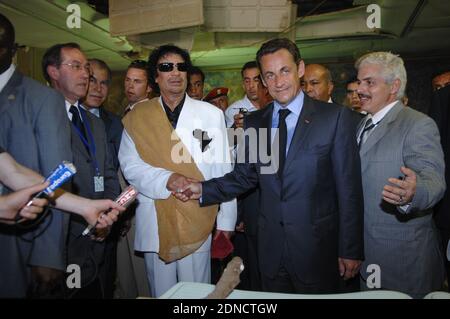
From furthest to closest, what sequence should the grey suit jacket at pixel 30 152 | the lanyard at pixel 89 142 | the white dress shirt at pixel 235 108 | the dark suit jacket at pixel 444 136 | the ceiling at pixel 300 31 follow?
the ceiling at pixel 300 31, the white dress shirt at pixel 235 108, the dark suit jacket at pixel 444 136, the lanyard at pixel 89 142, the grey suit jacket at pixel 30 152

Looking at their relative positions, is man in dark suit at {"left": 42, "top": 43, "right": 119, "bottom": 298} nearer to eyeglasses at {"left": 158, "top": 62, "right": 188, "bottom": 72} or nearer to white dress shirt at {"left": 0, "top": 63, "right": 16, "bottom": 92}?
eyeglasses at {"left": 158, "top": 62, "right": 188, "bottom": 72}

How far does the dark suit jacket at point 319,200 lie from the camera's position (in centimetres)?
209

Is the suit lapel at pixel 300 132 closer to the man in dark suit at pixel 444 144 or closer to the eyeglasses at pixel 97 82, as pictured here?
the man in dark suit at pixel 444 144

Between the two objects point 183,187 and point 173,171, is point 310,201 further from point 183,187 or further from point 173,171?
point 173,171

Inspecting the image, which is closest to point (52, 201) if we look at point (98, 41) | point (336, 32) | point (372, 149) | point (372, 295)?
point (372, 295)

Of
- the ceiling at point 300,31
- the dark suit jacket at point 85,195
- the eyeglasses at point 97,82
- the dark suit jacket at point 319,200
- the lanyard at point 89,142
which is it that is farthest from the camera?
the ceiling at point 300,31

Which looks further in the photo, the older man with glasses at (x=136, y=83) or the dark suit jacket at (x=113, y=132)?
the older man with glasses at (x=136, y=83)

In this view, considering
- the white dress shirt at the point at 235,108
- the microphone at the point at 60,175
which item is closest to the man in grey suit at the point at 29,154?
the microphone at the point at 60,175

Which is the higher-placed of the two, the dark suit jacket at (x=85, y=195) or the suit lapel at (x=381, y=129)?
the suit lapel at (x=381, y=129)

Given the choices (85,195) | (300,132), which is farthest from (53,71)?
(300,132)

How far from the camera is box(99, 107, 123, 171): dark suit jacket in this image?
3.03 metres

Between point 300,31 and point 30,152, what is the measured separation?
6237 mm

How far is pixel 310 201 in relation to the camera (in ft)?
6.87
